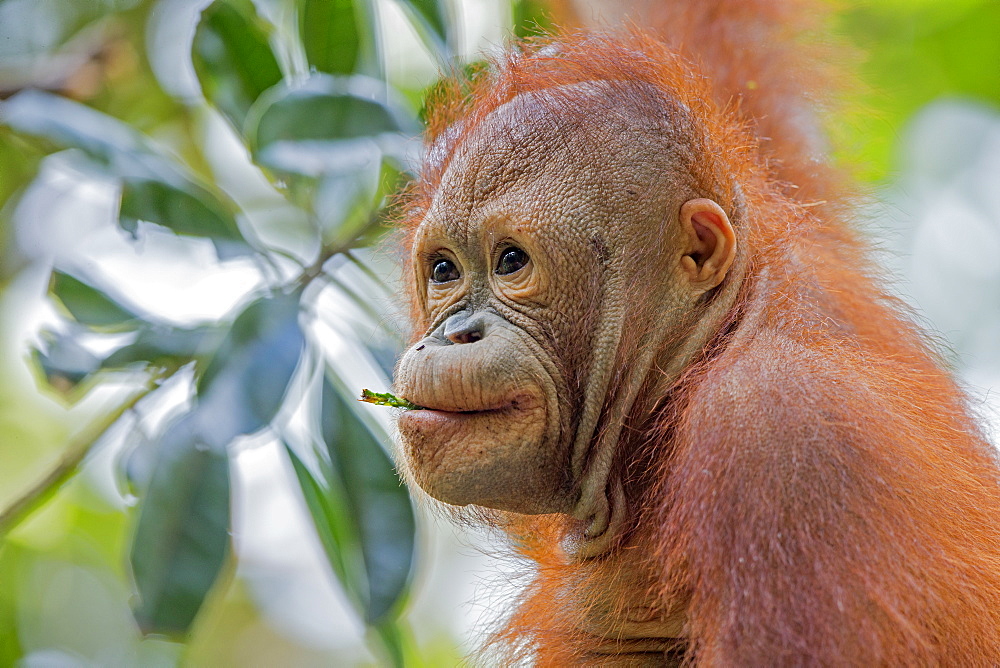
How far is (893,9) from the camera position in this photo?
5801mm

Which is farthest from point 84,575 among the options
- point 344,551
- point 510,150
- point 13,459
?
point 510,150

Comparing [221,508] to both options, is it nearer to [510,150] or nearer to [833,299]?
[510,150]

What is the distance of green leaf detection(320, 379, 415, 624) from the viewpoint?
2.60 meters

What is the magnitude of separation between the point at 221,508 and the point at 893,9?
17.6 ft

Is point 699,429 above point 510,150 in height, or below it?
below

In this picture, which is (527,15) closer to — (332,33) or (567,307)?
(332,33)

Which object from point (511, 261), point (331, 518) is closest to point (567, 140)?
point (511, 261)

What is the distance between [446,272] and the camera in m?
2.61

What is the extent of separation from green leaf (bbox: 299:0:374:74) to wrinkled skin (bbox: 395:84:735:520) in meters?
0.76

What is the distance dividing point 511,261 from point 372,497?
88cm

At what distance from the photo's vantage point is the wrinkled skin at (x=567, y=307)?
2293mm

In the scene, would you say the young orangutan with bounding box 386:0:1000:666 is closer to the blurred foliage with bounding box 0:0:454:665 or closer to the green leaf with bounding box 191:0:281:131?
the blurred foliage with bounding box 0:0:454:665

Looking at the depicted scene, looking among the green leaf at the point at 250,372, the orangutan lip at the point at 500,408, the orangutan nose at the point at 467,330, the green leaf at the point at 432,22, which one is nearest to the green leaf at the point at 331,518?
the green leaf at the point at 250,372

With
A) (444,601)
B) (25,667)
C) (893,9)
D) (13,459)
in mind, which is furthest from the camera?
(893,9)
